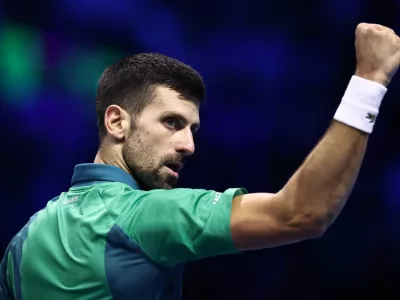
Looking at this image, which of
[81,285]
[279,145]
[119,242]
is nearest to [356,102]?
[119,242]

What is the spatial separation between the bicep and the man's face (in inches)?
18.5

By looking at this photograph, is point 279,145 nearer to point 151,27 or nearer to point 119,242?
point 151,27

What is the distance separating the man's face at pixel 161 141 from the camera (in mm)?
2252

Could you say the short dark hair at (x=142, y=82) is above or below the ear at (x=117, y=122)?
above

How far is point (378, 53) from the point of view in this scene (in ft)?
5.83

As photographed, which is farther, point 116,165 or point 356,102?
point 116,165

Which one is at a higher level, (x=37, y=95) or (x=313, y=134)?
(x=37, y=95)

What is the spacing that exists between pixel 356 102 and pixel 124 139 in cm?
83

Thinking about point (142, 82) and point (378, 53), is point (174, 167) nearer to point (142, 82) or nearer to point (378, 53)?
point (142, 82)

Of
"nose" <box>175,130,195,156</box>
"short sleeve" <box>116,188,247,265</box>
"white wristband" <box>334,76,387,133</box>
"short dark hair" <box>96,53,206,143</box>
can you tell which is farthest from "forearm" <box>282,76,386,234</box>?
"short dark hair" <box>96,53,206,143</box>

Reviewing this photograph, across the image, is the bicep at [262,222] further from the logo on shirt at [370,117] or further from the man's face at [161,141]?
the man's face at [161,141]

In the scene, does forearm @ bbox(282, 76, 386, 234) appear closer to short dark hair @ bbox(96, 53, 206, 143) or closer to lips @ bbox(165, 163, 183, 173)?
lips @ bbox(165, 163, 183, 173)

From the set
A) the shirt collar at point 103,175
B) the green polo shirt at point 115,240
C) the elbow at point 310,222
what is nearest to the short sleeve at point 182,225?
the green polo shirt at point 115,240

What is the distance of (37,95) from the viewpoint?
4.68 m
